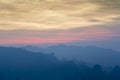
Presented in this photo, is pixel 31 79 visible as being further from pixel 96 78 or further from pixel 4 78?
pixel 96 78

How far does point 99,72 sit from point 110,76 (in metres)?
10.9

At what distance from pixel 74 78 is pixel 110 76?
3014 centimetres

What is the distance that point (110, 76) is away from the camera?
188 meters

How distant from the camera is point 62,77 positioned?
19262 centimetres

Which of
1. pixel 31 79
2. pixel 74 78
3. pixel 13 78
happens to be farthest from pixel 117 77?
pixel 13 78

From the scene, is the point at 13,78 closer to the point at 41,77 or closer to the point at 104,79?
the point at 41,77

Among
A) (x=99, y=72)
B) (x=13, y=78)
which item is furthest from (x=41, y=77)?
(x=99, y=72)

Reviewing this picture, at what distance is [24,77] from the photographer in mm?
192625

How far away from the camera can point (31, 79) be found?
19175 cm

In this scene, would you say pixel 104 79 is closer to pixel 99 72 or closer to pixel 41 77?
pixel 99 72

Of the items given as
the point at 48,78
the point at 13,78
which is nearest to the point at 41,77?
the point at 48,78

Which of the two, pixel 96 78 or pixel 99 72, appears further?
pixel 99 72

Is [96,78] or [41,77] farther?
[41,77]

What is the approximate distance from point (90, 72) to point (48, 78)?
36.3 meters
